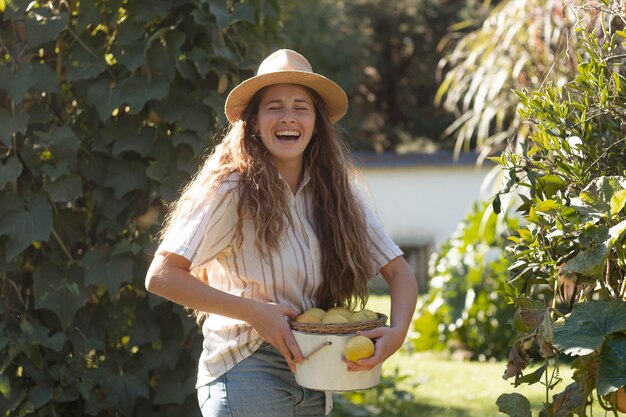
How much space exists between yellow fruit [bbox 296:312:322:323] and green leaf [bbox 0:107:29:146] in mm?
1510

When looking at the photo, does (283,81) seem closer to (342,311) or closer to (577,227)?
(342,311)

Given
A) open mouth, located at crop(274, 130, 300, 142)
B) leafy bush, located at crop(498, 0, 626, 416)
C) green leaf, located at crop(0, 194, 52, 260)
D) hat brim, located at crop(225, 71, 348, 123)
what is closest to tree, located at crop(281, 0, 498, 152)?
green leaf, located at crop(0, 194, 52, 260)

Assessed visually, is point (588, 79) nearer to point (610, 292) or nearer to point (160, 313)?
point (610, 292)

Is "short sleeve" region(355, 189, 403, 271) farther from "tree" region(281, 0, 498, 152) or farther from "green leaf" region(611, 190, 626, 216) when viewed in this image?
"tree" region(281, 0, 498, 152)

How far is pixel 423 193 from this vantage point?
13172mm

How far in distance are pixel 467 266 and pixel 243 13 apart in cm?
420

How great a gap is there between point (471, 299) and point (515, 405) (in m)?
4.93

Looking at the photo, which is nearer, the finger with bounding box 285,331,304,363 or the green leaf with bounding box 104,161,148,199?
the finger with bounding box 285,331,304,363

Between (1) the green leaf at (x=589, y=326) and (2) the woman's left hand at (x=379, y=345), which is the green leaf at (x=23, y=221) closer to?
(2) the woman's left hand at (x=379, y=345)

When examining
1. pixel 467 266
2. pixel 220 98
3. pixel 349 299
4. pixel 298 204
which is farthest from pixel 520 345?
pixel 467 266

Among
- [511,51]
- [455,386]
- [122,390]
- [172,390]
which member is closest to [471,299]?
[455,386]

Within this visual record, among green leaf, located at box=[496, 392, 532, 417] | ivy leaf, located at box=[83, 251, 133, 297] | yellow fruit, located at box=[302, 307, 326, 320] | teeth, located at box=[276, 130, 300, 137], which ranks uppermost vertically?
teeth, located at box=[276, 130, 300, 137]

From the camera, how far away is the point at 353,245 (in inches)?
105

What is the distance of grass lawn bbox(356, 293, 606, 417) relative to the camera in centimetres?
555
